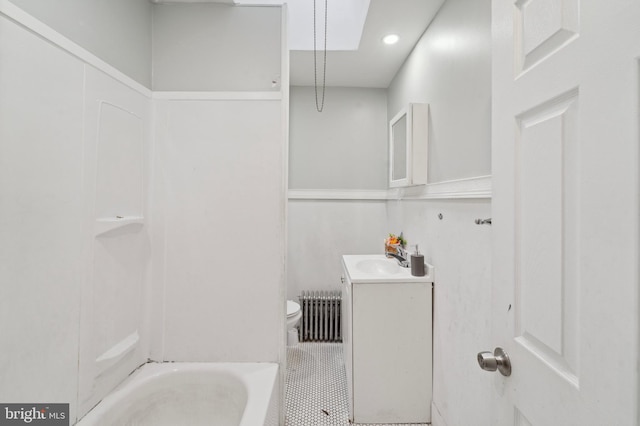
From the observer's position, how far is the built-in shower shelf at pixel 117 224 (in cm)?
120

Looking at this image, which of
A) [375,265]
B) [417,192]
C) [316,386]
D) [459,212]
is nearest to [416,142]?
[417,192]

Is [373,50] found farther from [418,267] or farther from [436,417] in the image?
[436,417]

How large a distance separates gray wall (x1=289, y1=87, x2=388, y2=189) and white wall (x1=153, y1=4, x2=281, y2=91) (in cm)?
131

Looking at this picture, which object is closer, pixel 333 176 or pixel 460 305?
pixel 460 305

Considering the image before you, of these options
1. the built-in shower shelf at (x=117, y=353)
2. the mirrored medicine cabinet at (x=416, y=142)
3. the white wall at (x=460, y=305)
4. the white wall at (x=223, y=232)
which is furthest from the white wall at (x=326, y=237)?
the built-in shower shelf at (x=117, y=353)

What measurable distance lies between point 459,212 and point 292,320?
156 cm

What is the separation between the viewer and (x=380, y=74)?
2.65 metres

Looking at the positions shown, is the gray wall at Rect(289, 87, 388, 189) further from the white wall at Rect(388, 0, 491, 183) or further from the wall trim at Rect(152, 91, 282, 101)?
the wall trim at Rect(152, 91, 282, 101)

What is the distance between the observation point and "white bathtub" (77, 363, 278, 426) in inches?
52.7

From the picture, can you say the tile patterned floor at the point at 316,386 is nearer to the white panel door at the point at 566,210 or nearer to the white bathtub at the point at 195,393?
the white bathtub at the point at 195,393

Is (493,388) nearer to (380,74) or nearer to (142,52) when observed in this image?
(142,52)

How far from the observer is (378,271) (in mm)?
2229

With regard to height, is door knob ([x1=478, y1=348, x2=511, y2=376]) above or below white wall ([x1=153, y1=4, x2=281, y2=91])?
below

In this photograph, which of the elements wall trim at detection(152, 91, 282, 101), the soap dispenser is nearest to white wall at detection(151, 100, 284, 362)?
A: wall trim at detection(152, 91, 282, 101)
